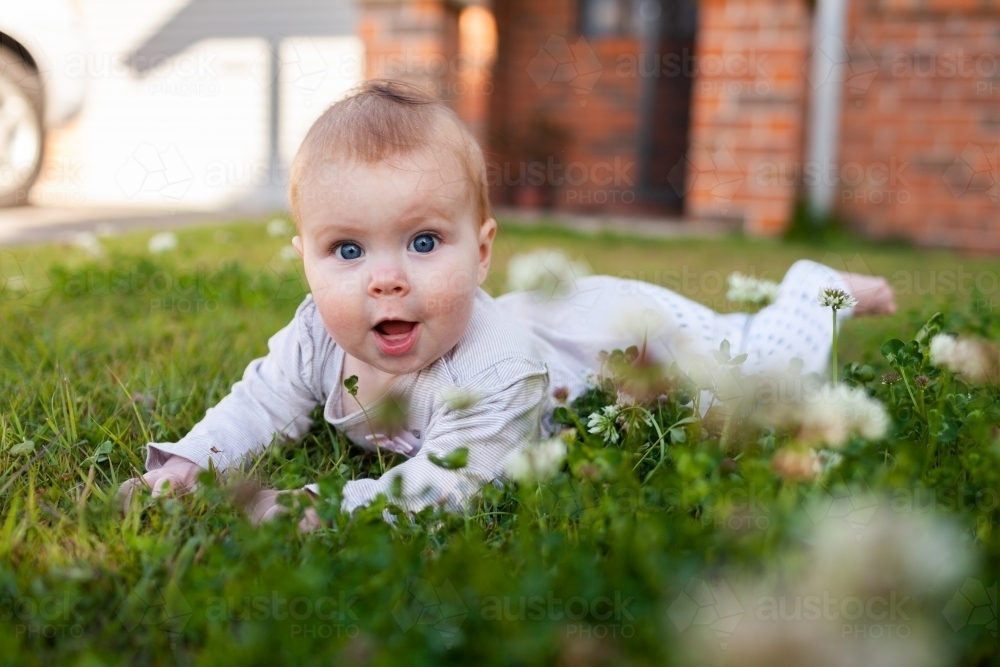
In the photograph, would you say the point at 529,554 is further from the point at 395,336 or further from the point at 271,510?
the point at 395,336

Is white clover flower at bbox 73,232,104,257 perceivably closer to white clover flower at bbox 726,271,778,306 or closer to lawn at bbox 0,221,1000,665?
lawn at bbox 0,221,1000,665

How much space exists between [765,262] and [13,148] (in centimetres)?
548

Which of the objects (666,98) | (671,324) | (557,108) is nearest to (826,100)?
(666,98)

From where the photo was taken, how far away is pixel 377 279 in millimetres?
1607

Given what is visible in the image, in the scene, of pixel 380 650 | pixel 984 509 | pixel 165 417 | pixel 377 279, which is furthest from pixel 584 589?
pixel 165 417

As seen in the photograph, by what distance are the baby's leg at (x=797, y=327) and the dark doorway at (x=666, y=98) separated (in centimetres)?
551

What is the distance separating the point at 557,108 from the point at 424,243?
6492 mm

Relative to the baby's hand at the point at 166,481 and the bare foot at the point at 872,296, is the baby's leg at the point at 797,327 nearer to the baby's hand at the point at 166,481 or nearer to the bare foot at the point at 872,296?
the bare foot at the point at 872,296

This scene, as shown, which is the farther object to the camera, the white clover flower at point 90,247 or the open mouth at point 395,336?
the white clover flower at point 90,247

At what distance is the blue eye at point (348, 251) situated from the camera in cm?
167

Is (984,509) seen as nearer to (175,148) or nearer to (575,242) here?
(575,242)

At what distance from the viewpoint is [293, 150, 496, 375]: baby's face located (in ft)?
5.30

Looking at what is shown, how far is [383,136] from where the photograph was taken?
1.63m

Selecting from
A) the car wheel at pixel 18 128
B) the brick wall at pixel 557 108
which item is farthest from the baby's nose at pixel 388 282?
the car wheel at pixel 18 128
